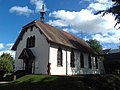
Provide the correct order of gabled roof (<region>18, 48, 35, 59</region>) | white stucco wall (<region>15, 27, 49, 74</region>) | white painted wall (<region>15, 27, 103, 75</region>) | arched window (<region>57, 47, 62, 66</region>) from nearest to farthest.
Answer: white painted wall (<region>15, 27, 103, 75</region>) → white stucco wall (<region>15, 27, 49, 74</region>) → arched window (<region>57, 47, 62, 66</region>) → gabled roof (<region>18, 48, 35, 59</region>)

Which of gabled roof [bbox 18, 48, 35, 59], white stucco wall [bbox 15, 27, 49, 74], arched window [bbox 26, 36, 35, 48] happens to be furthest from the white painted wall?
arched window [bbox 26, 36, 35, 48]

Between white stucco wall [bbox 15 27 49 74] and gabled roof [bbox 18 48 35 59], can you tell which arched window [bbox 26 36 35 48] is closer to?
white stucco wall [bbox 15 27 49 74]

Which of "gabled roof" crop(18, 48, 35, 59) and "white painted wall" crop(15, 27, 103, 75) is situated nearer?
"white painted wall" crop(15, 27, 103, 75)

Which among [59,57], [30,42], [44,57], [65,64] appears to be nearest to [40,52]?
[44,57]

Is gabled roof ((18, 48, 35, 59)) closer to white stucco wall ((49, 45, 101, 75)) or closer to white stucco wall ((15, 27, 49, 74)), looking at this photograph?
white stucco wall ((15, 27, 49, 74))

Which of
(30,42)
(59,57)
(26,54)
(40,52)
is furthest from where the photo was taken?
(30,42)

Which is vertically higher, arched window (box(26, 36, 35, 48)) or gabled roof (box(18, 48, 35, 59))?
arched window (box(26, 36, 35, 48))

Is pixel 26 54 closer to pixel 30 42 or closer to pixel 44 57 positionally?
pixel 30 42

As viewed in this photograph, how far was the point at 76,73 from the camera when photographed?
104 feet

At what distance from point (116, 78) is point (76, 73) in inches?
489

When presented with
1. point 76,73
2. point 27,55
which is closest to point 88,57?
point 76,73

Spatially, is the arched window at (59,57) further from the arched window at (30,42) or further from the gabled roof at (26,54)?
the arched window at (30,42)

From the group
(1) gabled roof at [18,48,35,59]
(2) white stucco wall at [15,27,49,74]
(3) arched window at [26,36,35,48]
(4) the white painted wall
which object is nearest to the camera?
(4) the white painted wall

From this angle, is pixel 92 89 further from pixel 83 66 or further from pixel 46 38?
pixel 83 66
